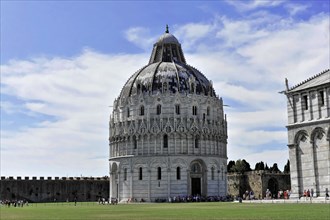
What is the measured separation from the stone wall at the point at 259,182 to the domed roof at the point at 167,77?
18.9 metres

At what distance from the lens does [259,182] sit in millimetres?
97938

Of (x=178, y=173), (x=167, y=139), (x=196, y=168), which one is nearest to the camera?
(x=178, y=173)

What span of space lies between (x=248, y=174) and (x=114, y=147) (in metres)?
27.9

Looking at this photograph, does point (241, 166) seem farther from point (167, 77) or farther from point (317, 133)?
point (317, 133)

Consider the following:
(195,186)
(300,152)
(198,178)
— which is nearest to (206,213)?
(300,152)

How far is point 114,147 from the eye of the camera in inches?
3634

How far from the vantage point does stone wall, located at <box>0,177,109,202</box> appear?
101 metres

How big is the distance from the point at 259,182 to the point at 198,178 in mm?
15435

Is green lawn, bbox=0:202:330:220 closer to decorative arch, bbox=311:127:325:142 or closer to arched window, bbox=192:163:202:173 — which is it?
decorative arch, bbox=311:127:325:142

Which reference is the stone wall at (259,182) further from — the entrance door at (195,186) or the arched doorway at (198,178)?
the entrance door at (195,186)

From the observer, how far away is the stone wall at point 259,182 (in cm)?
9762

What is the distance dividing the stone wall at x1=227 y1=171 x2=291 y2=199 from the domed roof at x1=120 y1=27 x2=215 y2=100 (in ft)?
61.9

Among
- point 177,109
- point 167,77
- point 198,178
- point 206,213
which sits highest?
point 167,77

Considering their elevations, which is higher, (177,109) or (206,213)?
(177,109)
